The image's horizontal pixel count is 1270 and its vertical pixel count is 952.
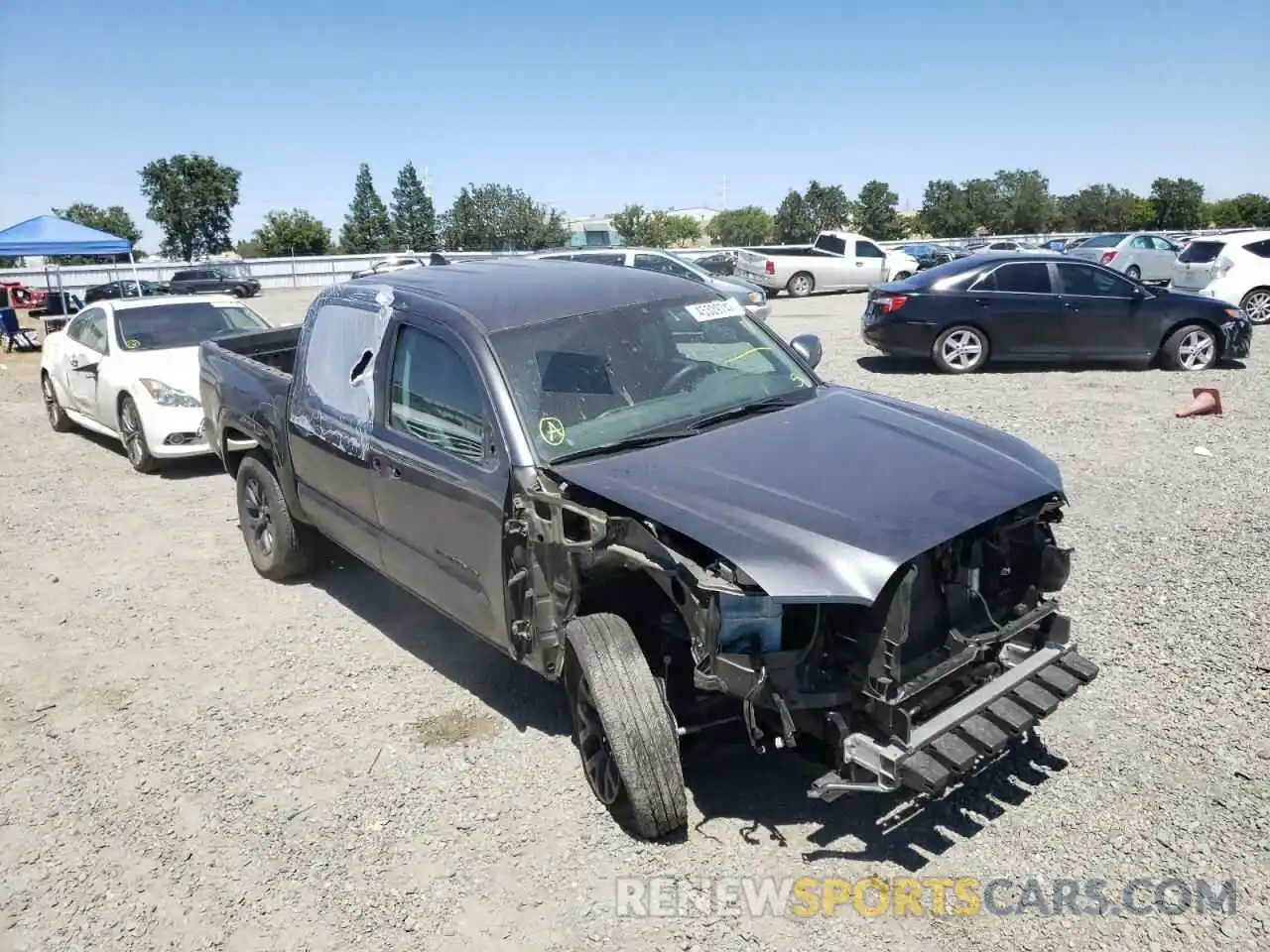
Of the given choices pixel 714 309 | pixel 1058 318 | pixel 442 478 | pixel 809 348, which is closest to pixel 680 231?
pixel 1058 318

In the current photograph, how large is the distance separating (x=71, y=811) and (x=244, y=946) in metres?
1.31

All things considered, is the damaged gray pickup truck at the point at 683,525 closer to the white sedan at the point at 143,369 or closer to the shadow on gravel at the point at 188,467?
the white sedan at the point at 143,369

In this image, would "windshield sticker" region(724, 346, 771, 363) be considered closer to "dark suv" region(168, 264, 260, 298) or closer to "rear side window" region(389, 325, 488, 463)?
"rear side window" region(389, 325, 488, 463)

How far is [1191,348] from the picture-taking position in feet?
39.6

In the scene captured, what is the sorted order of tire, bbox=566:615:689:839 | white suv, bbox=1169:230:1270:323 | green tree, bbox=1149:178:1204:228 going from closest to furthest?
tire, bbox=566:615:689:839 < white suv, bbox=1169:230:1270:323 < green tree, bbox=1149:178:1204:228

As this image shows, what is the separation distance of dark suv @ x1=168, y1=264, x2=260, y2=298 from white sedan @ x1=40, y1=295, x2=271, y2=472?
2576 centimetres

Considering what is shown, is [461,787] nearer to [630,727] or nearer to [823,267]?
[630,727]

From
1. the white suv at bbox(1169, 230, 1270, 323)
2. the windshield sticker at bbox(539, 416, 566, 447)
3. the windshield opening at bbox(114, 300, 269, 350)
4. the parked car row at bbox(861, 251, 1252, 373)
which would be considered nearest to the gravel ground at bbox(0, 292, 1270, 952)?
the windshield sticker at bbox(539, 416, 566, 447)

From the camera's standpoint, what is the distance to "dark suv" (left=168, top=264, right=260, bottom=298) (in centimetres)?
3541

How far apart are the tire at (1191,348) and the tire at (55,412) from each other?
13.6 meters

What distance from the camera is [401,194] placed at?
9412 centimetres

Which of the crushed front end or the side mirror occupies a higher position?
the side mirror

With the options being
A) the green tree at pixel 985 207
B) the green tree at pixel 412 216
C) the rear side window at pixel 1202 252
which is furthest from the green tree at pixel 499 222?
the rear side window at pixel 1202 252

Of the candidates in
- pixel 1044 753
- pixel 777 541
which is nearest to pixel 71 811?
pixel 777 541
